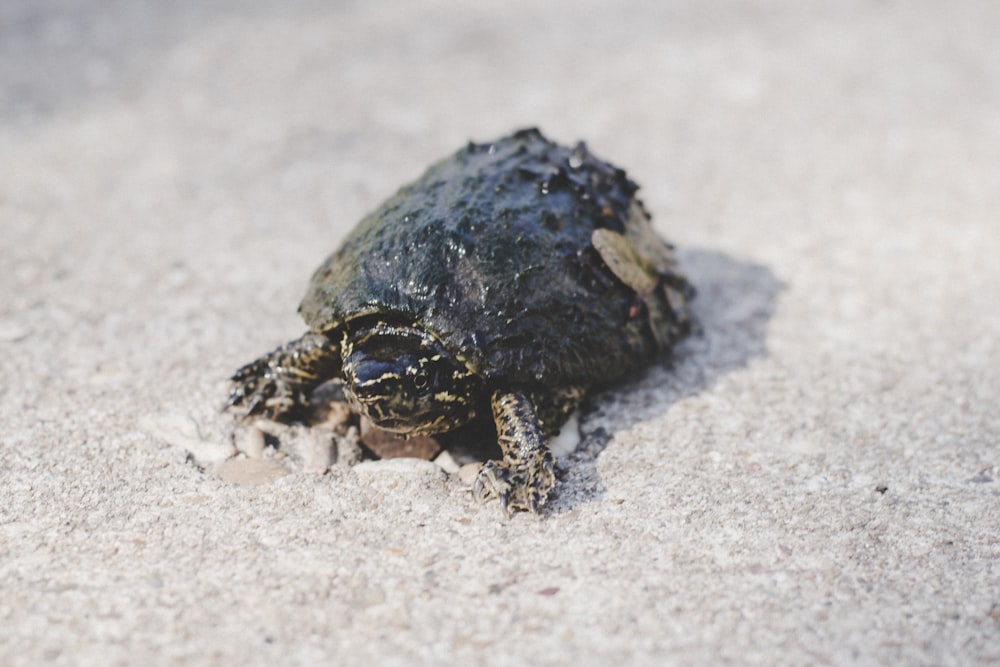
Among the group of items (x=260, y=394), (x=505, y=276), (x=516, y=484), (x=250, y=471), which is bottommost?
(x=516, y=484)

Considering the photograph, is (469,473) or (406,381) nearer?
(406,381)

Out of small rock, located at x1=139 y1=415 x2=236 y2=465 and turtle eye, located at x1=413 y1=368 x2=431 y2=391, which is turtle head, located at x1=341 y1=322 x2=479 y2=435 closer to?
turtle eye, located at x1=413 y1=368 x2=431 y2=391

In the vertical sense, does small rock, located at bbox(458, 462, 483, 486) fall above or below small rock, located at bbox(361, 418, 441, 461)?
below

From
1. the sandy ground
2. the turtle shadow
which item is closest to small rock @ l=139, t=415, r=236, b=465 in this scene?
the sandy ground

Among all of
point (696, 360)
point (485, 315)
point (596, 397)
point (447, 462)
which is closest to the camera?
point (485, 315)

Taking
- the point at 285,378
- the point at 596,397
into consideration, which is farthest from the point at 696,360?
the point at 285,378

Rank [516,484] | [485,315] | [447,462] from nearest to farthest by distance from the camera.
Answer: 1. [516,484]
2. [485,315]
3. [447,462]

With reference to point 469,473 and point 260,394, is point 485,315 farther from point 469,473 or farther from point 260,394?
point 260,394

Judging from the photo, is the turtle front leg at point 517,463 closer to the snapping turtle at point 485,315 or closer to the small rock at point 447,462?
the snapping turtle at point 485,315
